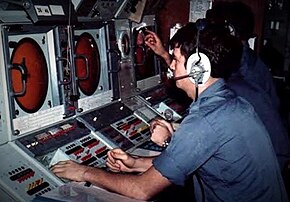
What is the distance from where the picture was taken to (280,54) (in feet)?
19.4

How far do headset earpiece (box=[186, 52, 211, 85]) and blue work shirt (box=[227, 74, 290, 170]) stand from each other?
29.7 inches

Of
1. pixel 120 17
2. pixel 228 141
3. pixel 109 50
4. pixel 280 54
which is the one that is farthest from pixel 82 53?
pixel 280 54

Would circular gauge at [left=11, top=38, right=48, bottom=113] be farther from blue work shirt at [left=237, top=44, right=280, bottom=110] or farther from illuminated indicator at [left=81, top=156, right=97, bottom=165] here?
blue work shirt at [left=237, top=44, right=280, bottom=110]

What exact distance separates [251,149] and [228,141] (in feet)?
0.38

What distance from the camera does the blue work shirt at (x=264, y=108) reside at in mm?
2592

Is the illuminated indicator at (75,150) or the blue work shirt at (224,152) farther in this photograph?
the illuminated indicator at (75,150)

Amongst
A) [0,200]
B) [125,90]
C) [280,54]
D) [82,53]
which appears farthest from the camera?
[280,54]

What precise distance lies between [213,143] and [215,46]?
428mm

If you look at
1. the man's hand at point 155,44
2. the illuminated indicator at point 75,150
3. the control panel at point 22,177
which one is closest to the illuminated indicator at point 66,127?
the illuminated indicator at point 75,150

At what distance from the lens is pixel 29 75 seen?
238 cm

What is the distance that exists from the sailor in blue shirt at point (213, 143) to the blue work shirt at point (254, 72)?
33.0 inches

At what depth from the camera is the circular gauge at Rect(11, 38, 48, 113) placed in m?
2.26

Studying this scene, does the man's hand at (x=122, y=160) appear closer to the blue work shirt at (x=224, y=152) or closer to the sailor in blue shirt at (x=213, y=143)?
the sailor in blue shirt at (x=213, y=143)

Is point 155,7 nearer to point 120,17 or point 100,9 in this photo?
point 120,17
